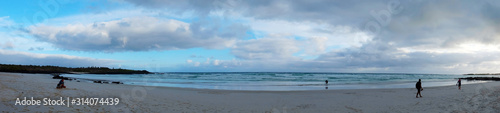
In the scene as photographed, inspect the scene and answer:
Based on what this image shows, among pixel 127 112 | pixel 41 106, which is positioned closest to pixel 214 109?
pixel 127 112

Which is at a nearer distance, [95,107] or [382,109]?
[95,107]

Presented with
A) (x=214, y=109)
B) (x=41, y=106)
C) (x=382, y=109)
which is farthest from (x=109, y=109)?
(x=382, y=109)

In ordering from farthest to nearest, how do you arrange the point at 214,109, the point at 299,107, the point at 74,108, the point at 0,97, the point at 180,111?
the point at 299,107, the point at 214,109, the point at 180,111, the point at 0,97, the point at 74,108

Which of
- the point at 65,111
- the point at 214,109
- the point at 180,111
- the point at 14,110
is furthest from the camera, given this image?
the point at 214,109

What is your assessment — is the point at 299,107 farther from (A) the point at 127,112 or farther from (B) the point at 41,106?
(B) the point at 41,106

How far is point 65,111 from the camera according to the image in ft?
34.0

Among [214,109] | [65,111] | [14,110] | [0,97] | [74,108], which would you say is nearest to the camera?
[14,110]

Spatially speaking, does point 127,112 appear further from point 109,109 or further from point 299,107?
point 299,107

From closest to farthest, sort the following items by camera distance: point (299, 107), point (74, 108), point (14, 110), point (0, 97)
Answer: point (14, 110)
point (74, 108)
point (0, 97)
point (299, 107)

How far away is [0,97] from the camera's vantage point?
1191 centimetres

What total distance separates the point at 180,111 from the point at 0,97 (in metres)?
8.54

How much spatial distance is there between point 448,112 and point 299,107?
753 centimetres

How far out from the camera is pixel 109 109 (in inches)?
463

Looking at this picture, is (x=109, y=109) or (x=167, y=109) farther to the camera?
(x=167, y=109)
